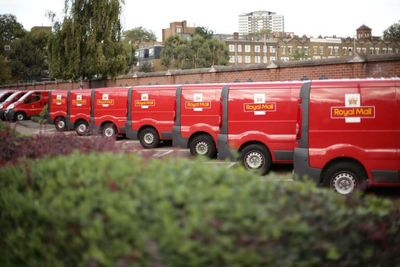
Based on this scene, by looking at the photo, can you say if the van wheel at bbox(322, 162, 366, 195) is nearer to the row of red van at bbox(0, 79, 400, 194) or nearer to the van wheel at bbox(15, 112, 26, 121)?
the row of red van at bbox(0, 79, 400, 194)

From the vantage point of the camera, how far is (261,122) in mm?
12164

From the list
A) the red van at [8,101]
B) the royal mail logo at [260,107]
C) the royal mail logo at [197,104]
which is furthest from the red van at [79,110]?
the red van at [8,101]

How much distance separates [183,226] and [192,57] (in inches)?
2802

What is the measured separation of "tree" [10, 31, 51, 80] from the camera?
66.9 meters

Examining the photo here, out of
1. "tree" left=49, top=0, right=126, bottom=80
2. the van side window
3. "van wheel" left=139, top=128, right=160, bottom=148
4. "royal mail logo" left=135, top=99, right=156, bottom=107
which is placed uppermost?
"tree" left=49, top=0, right=126, bottom=80

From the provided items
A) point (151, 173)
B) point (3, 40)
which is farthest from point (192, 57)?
point (151, 173)

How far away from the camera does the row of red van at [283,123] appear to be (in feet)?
29.8

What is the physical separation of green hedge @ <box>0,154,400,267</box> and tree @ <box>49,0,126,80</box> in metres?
26.1

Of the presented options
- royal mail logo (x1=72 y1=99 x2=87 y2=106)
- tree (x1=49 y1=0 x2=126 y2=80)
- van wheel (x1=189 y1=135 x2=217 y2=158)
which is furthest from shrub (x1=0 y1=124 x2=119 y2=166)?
tree (x1=49 y1=0 x2=126 y2=80)

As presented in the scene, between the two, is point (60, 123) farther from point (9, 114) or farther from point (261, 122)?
point (261, 122)

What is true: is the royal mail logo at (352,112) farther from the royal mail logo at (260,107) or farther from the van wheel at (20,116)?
the van wheel at (20,116)

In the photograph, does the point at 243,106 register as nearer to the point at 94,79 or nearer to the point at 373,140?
the point at 373,140

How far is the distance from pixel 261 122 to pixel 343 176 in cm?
328

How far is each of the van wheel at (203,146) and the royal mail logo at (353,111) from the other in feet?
18.4
